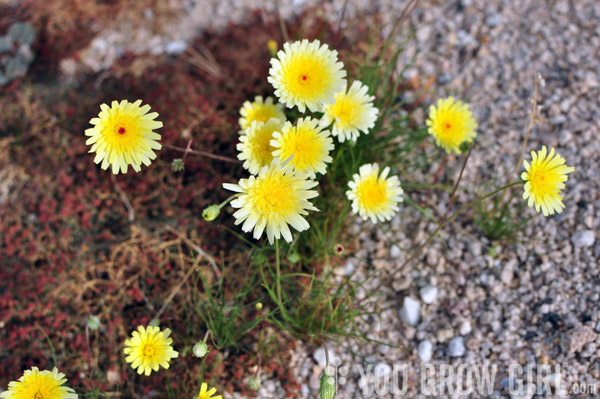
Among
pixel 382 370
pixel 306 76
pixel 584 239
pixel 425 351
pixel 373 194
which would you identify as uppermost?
pixel 306 76

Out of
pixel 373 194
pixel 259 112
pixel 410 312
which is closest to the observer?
pixel 373 194

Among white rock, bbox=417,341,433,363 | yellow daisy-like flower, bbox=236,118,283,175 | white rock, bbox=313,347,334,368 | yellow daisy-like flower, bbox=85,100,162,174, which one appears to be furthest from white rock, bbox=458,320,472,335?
yellow daisy-like flower, bbox=85,100,162,174

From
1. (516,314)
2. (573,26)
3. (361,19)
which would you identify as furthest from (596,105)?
(361,19)

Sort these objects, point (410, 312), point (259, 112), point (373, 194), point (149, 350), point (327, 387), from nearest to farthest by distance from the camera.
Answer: point (327, 387) → point (149, 350) → point (373, 194) → point (259, 112) → point (410, 312)

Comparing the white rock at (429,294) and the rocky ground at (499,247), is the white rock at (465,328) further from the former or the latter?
the white rock at (429,294)

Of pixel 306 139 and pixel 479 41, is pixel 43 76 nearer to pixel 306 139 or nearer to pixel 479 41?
pixel 306 139

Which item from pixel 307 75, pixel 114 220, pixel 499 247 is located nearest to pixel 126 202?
pixel 114 220

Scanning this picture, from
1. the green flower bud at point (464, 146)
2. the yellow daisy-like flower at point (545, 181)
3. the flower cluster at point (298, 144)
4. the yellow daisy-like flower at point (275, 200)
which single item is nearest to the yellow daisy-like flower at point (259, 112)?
the flower cluster at point (298, 144)

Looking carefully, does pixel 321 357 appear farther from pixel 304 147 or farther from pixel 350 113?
pixel 350 113
